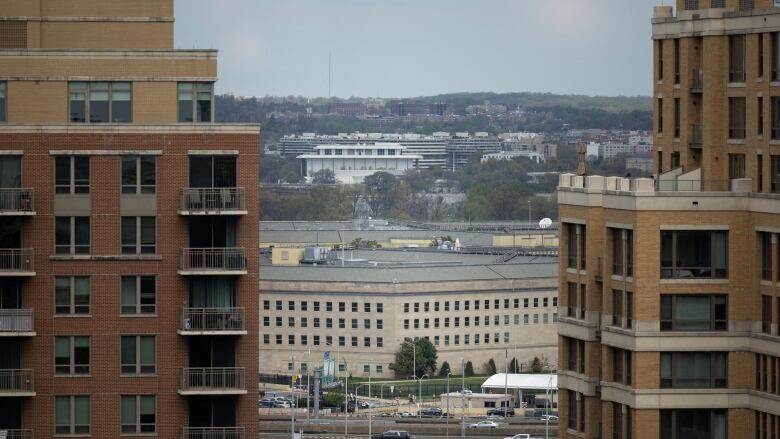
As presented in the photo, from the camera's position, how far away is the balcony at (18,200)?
230ft

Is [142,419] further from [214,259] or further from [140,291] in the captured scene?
[214,259]

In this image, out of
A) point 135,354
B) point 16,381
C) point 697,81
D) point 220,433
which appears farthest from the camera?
point 697,81

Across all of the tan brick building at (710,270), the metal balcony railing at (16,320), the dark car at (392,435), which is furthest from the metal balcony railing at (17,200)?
the dark car at (392,435)

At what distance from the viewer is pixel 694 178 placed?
7031 centimetres

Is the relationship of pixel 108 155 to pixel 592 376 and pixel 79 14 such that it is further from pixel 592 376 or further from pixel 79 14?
pixel 592 376

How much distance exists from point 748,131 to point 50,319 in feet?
67.8

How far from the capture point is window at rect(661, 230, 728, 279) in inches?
2672

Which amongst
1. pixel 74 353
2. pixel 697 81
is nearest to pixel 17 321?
pixel 74 353

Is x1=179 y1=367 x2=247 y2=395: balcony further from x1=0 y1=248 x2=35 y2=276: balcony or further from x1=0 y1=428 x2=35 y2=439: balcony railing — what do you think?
x1=0 y1=248 x2=35 y2=276: balcony

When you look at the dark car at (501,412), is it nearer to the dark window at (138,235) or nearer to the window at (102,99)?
the window at (102,99)

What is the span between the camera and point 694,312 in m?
68.0

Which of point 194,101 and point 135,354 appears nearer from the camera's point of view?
point 135,354

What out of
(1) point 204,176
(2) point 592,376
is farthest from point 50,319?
(2) point 592,376

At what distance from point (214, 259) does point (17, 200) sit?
5922 mm
